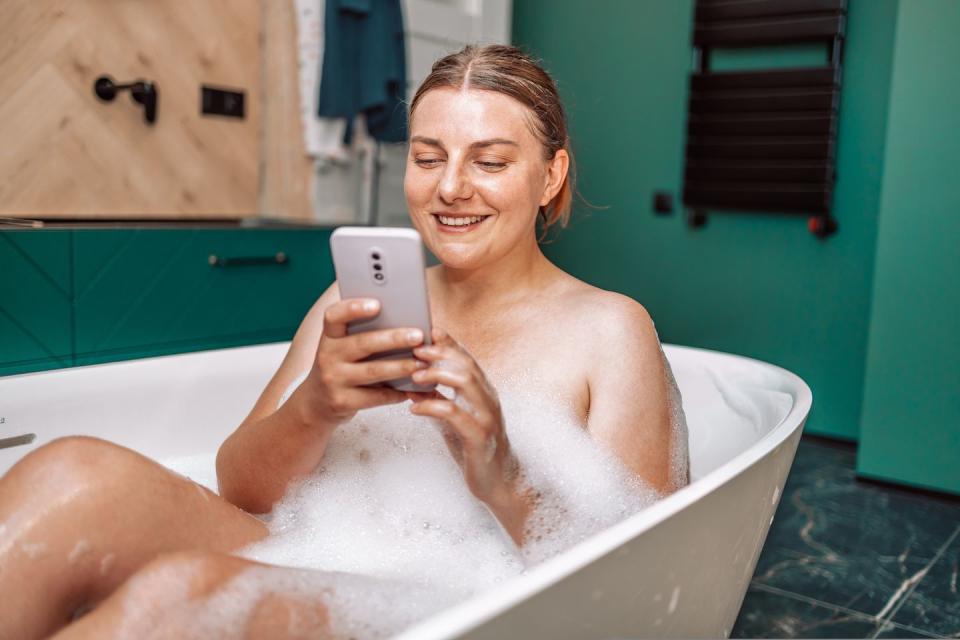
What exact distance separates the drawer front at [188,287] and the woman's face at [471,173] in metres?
1.38

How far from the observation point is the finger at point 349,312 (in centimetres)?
98

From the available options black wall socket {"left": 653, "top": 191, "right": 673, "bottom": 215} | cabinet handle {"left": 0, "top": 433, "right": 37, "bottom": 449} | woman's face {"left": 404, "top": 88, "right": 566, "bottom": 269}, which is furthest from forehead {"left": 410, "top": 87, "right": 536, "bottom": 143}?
black wall socket {"left": 653, "top": 191, "right": 673, "bottom": 215}

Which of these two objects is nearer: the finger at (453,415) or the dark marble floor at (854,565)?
the finger at (453,415)

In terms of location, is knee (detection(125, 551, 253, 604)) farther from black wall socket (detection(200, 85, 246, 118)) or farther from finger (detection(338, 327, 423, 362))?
black wall socket (detection(200, 85, 246, 118))

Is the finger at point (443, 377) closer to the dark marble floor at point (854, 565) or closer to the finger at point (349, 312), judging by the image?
the finger at point (349, 312)

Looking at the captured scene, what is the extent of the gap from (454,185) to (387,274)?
28 centimetres

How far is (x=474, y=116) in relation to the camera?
48.6 inches

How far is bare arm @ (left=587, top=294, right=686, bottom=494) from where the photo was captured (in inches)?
46.6

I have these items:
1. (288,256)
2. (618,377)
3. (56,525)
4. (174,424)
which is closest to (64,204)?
(288,256)

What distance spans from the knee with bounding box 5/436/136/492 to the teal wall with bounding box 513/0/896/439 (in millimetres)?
2465

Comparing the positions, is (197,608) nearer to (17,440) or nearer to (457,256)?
(457,256)

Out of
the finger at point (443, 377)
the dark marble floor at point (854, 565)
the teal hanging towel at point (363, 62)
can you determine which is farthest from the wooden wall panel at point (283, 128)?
the finger at point (443, 377)

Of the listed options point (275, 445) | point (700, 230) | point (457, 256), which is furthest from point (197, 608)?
point (700, 230)

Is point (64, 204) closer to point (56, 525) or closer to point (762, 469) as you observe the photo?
point (56, 525)
